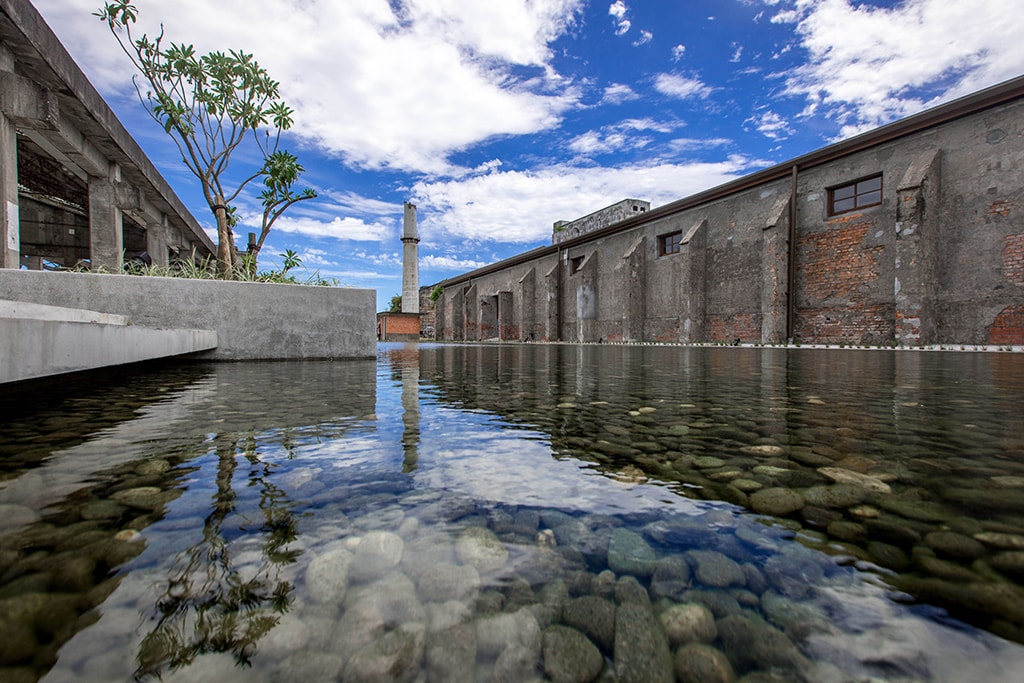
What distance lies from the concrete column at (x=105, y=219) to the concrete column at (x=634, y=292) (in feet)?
53.5

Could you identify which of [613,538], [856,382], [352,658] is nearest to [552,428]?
[613,538]

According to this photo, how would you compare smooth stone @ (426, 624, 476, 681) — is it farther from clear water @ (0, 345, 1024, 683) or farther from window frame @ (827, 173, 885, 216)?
window frame @ (827, 173, 885, 216)

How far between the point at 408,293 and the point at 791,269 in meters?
30.9

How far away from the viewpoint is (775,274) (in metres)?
13.7

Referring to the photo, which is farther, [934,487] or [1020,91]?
[1020,91]

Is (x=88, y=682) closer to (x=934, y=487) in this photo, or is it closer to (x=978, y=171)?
(x=934, y=487)

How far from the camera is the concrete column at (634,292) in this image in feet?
61.9

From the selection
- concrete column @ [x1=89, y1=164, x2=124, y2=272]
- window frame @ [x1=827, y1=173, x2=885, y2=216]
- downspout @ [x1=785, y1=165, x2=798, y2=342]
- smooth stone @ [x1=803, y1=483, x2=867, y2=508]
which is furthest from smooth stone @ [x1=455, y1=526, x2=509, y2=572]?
window frame @ [x1=827, y1=173, x2=885, y2=216]

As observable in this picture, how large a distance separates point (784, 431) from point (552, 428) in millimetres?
870

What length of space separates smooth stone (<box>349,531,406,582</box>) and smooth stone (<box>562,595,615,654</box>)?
302 millimetres

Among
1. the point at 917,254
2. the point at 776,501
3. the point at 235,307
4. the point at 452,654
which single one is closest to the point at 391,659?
the point at 452,654

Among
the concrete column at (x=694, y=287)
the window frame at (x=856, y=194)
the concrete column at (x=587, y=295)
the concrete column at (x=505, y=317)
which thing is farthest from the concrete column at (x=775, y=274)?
the concrete column at (x=505, y=317)

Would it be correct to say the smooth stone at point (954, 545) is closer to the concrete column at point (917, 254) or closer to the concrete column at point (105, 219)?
the concrete column at point (917, 254)

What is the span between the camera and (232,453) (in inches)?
→ 55.2
